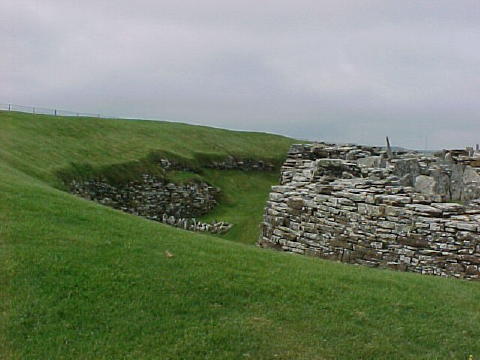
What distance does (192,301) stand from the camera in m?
9.73

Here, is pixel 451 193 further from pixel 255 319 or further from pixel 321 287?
pixel 255 319

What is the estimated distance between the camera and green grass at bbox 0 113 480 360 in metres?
8.48

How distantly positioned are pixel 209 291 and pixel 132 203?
899 inches

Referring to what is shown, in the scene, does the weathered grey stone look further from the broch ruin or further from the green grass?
the green grass

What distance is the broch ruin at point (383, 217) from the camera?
605 inches

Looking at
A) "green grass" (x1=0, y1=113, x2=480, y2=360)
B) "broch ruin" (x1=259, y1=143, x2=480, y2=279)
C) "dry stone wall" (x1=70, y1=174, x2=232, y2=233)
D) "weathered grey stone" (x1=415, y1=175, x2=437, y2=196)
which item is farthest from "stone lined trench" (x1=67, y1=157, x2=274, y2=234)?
"green grass" (x1=0, y1=113, x2=480, y2=360)

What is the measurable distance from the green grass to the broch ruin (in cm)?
176

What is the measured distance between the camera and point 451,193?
22328 mm

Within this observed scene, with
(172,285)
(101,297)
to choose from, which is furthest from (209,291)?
(101,297)

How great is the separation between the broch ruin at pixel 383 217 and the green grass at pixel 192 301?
5.78 ft

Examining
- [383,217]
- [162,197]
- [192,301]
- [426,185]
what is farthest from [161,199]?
[192,301]

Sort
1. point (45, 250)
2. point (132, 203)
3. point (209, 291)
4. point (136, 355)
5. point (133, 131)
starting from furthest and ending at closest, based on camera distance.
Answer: point (133, 131) → point (132, 203) → point (45, 250) → point (209, 291) → point (136, 355)

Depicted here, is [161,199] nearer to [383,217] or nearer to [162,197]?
[162,197]

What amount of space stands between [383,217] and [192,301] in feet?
30.1
